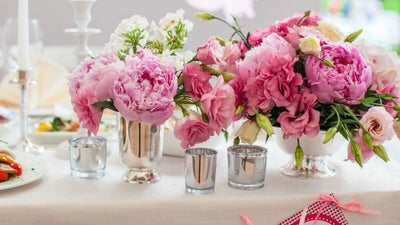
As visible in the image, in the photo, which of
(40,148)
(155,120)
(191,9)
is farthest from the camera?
(191,9)

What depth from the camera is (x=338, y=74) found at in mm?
1077

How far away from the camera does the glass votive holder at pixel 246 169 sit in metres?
1.09

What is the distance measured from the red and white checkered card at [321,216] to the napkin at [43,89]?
120cm

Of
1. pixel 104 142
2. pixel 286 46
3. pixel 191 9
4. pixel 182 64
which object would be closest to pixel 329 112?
pixel 286 46

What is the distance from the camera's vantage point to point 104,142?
1.17 meters

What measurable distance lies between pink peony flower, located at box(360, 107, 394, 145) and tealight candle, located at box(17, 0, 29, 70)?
76 cm

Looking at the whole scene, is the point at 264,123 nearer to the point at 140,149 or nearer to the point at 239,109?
the point at 239,109

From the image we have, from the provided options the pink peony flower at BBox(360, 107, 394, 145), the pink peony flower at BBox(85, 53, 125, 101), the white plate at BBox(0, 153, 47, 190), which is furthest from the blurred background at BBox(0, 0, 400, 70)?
the pink peony flower at BBox(360, 107, 394, 145)

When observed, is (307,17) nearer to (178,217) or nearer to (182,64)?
(182,64)

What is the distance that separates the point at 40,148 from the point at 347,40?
742 millimetres

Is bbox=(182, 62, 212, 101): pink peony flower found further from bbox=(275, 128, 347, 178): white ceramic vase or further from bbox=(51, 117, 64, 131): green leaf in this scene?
bbox=(51, 117, 64, 131): green leaf

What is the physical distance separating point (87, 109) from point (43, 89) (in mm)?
1217

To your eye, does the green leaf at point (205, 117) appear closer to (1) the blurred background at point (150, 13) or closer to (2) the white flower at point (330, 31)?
(2) the white flower at point (330, 31)

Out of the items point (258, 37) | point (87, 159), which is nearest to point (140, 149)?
point (87, 159)
